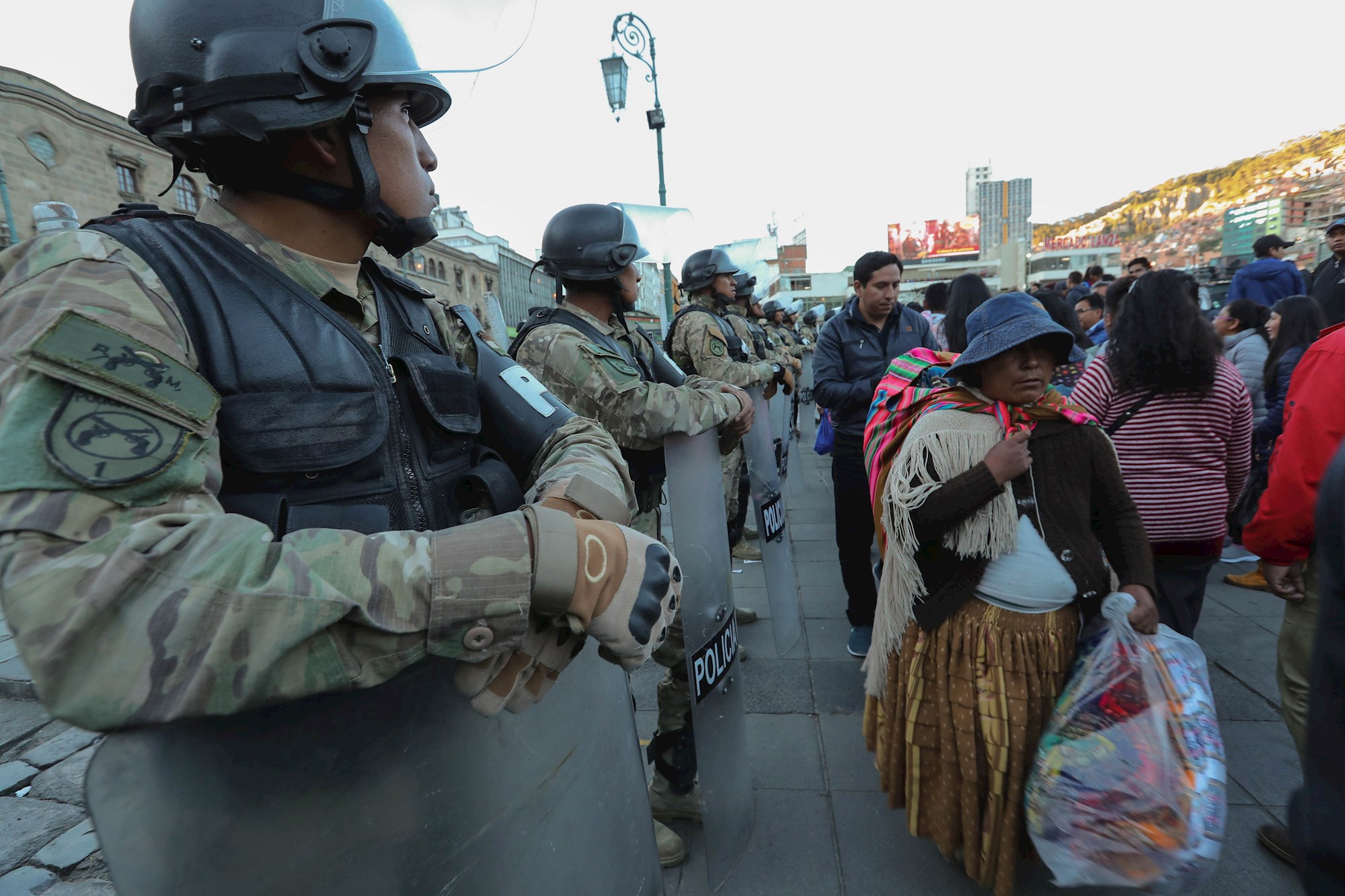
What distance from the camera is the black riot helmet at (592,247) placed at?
2568 mm

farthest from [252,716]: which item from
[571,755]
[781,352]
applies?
[781,352]

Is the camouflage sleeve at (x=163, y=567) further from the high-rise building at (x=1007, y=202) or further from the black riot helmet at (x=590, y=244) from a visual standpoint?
the high-rise building at (x=1007, y=202)

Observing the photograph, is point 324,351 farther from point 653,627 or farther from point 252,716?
point 653,627

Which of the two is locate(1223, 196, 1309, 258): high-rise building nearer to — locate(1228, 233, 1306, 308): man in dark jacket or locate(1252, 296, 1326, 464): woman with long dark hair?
locate(1228, 233, 1306, 308): man in dark jacket

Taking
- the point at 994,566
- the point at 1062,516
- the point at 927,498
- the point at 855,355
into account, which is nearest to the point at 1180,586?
the point at 1062,516

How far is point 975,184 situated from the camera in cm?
13800

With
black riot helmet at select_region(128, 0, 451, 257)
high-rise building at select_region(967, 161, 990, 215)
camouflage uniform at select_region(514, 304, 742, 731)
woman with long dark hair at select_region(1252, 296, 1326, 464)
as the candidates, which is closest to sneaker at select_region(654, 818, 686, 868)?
camouflage uniform at select_region(514, 304, 742, 731)

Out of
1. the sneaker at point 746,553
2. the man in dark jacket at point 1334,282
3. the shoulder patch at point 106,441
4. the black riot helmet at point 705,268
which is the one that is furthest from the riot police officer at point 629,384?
the man in dark jacket at point 1334,282

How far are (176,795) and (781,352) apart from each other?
7186 mm

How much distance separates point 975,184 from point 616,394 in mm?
158491

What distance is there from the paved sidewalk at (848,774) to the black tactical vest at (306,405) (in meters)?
1.76

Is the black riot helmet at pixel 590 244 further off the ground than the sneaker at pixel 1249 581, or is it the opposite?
the black riot helmet at pixel 590 244

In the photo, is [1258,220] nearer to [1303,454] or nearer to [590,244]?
[1303,454]

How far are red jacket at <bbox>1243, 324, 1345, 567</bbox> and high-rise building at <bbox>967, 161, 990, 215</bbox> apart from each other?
152m
